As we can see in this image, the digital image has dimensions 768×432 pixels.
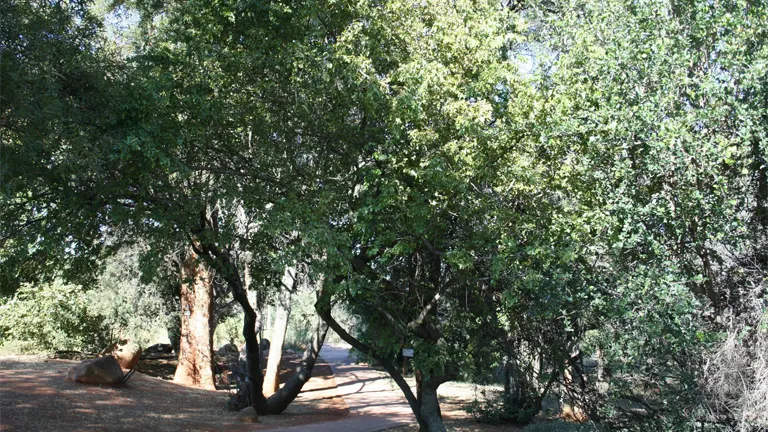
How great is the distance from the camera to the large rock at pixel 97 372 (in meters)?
15.4

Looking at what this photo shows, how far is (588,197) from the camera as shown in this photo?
28.2 ft

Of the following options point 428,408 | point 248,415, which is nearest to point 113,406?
point 248,415

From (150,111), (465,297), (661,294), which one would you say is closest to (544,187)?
(661,294)

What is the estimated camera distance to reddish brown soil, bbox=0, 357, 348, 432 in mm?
12086

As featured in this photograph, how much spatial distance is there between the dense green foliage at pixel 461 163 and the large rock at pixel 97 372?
541 cm

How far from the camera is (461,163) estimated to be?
857cm

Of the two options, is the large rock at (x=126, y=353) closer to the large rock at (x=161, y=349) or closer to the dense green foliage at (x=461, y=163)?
the dense green foliage at (x=461, y=163)

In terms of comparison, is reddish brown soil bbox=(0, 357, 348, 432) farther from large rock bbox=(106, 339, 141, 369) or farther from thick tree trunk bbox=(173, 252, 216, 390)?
thick tree trunk bbox=(173, 252, 216, 390)

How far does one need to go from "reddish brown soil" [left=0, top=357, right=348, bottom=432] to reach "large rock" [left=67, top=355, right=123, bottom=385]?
0.64ft

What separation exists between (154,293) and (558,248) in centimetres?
1520

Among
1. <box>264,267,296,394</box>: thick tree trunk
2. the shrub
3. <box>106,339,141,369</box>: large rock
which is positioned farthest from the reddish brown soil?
the shrub

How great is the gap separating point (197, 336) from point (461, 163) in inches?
A: 540

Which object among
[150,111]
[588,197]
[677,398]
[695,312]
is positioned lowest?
[677,398]

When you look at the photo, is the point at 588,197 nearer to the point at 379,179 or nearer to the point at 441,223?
the point at 441,223
